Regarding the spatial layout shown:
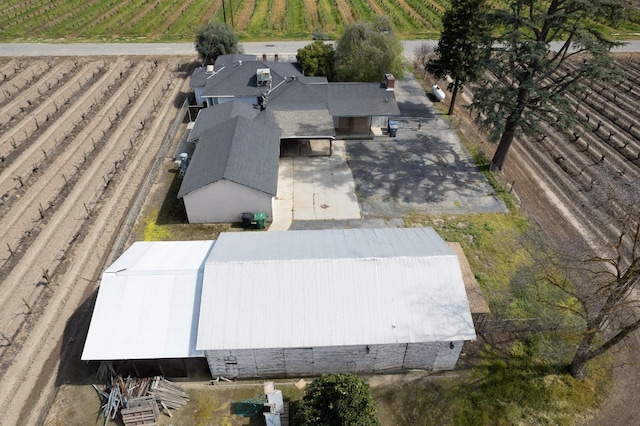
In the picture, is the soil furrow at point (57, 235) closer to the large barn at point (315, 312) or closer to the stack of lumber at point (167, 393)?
the large barn at point (315, 312)

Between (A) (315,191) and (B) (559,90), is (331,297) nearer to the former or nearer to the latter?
(A) (315,191)

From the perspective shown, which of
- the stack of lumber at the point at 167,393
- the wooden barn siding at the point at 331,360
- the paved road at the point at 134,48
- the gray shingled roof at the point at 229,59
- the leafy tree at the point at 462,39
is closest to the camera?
the stack of lumber at the point at 167,393

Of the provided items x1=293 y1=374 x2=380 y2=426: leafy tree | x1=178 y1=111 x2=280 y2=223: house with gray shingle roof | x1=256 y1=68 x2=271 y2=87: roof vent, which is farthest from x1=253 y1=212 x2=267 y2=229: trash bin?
x1=256 y1=68 x2=271 y2=87: roof vent

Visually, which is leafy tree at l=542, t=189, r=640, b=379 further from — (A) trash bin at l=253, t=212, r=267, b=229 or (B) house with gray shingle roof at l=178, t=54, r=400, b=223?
(B) house with gray shingle roof at l=178, t=54, r=400, b=223

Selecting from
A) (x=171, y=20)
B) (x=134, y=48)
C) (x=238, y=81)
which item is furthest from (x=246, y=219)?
(x=171, y=20)

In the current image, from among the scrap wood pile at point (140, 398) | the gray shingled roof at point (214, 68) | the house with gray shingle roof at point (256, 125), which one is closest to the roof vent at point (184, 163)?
the house with gray shingle roof at point (256, 125)

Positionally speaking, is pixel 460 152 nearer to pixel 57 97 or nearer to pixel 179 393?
pixel 179 393
